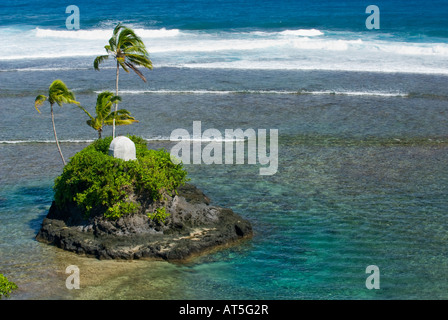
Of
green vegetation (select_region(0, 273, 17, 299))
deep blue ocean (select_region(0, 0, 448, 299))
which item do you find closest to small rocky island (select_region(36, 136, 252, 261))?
deep blue ocean (select_region(0, 0, 448, 299))

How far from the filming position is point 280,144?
87.4 feet

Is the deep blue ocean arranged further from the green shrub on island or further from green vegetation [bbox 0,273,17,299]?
the green shrub on island

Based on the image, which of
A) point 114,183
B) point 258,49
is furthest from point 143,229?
point 258,49

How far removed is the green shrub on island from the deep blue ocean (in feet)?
5.14

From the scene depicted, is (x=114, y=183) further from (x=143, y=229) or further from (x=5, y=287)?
(x=5, y=287)

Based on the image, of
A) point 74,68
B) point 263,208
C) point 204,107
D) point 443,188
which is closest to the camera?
point 263,208

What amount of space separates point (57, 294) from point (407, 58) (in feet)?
119

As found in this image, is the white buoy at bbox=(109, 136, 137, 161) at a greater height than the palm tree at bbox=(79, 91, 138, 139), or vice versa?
the palm tree at bbox=(79, 91, 138, 139)

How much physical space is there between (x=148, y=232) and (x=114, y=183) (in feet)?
5.78

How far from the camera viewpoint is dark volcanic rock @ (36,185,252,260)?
55.3 feet

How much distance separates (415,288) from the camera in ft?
49.9
